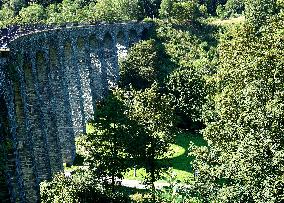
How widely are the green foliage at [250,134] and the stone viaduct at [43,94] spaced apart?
11.7 metres

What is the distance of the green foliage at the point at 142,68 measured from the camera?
231ft

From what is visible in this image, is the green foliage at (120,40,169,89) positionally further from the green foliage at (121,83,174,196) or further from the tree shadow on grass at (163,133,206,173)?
the green foliage at (121,83,174,196)

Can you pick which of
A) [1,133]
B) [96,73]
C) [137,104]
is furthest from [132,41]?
[1,133]

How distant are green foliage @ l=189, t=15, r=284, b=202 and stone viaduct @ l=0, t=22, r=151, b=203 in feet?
38.3

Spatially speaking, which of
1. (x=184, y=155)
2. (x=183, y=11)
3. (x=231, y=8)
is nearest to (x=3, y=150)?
(x=184, y=155)

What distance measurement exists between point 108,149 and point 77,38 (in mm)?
22846

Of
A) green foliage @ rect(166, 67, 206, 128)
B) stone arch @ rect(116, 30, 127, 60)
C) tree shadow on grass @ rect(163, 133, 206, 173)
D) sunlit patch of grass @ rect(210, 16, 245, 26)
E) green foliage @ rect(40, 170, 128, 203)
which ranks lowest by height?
tree shadow on grass @ rect(163, 133, 206, 173)

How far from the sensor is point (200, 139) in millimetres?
58312

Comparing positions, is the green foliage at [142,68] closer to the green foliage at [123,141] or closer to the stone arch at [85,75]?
the stone arch at [85,75]

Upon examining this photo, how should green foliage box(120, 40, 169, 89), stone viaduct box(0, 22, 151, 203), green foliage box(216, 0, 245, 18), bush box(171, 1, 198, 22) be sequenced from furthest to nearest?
green foliage box(216, 0, 245, 18), bush box(171, 1, 198, 22), green foliage box(120, 40, 169, 89), stone viaduct box(0, 22, 151, 203)

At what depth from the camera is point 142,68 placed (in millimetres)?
71188

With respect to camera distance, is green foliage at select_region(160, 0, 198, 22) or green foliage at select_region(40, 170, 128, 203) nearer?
green foliage at select_region(40, 170, 128, 203)

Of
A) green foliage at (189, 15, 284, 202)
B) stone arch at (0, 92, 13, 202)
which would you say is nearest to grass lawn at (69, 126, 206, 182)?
green foliage at (189, 15, 284, 202)

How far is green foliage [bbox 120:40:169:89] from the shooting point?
70375 millimetres
